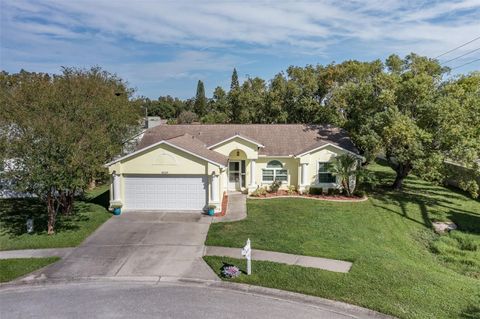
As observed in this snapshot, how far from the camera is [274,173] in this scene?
941 inches

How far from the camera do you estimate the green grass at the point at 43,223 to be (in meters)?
Answer: 14.4

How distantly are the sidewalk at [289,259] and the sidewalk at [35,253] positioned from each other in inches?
209

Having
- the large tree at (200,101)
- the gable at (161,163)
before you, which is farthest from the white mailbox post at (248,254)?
the large tree at (200,101)

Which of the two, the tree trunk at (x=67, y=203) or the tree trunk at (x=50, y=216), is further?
the tree trunk at (x=67, y=203)

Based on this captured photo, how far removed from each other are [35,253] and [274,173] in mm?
14582

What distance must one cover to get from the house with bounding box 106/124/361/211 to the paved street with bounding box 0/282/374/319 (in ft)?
26.4

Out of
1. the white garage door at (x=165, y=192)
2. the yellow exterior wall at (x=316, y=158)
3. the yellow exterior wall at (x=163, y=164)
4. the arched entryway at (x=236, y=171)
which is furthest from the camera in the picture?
the arched entryway at (x=236, y=171)

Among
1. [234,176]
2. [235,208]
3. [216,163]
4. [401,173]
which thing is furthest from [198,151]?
[401,173]

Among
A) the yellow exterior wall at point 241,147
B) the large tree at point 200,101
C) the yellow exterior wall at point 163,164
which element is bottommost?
the yellow exterior wall at point 163,164

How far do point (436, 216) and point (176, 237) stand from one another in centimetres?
1414

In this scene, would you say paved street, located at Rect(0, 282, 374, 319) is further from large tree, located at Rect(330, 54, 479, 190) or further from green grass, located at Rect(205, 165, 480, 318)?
large tree, located at Rect(330, 54, 479, 190)

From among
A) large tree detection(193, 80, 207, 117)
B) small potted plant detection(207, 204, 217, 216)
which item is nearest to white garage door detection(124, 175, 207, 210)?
small potted plant detection(207, 204, 217, 216)

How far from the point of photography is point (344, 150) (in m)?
22.9

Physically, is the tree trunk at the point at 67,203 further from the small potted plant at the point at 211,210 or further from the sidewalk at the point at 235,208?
the sidewalk at the point at 235,208
